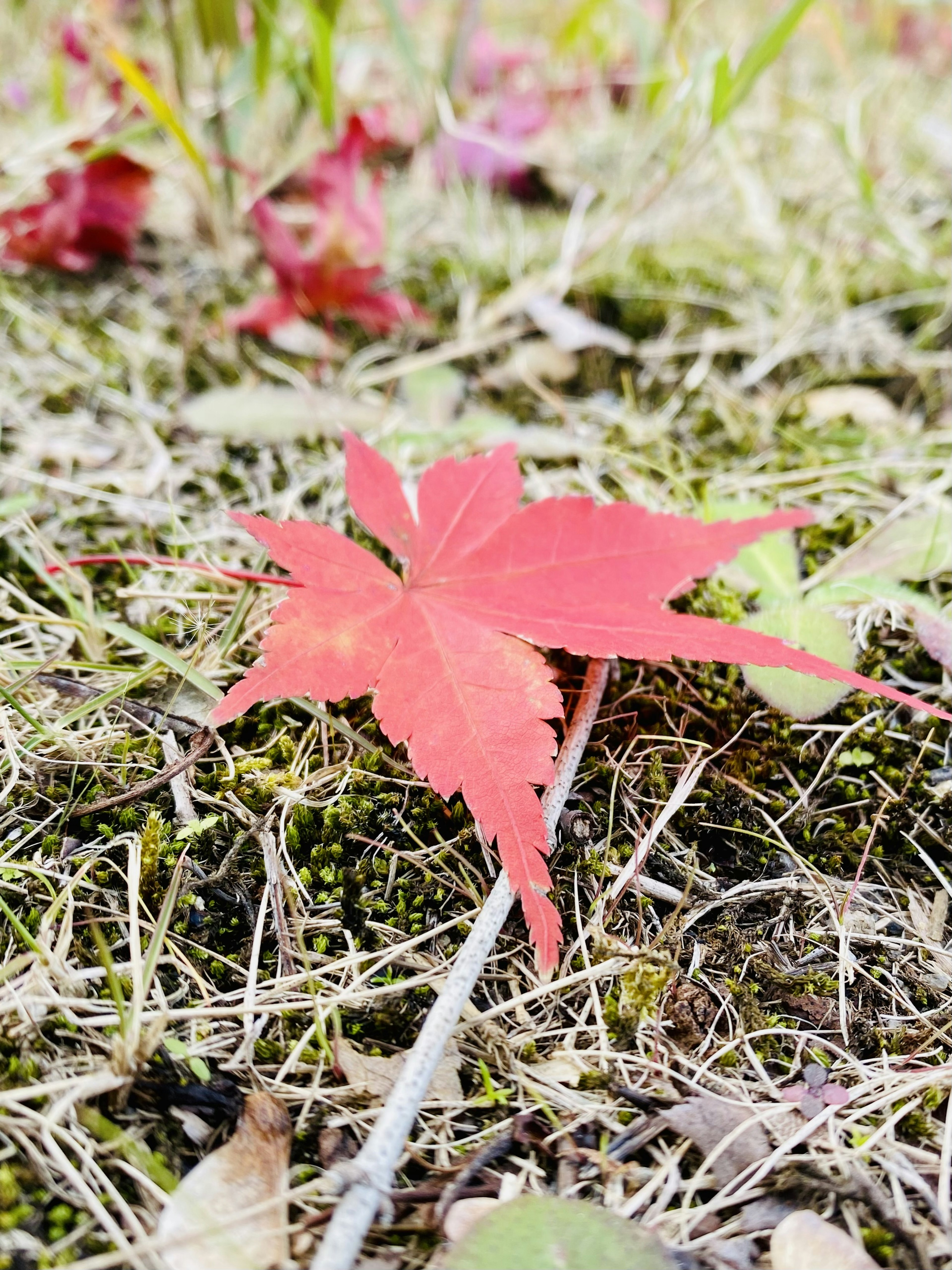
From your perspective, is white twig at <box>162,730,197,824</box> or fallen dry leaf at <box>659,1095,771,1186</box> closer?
fallen dry leaf at <box>659,1095,771,1186</box>

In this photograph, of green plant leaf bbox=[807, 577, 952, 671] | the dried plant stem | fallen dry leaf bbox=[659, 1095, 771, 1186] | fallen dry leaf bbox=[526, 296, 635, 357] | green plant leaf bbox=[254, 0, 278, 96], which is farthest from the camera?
fallen dry leaf bbox=[526, 296, 635, 357]

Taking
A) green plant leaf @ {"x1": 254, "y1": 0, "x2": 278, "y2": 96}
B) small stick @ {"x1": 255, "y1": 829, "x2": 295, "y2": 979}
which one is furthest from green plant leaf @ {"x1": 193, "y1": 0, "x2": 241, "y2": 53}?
small stick @ {"x1": 255, "y1": 829, "x2": 295, "y2": 979}

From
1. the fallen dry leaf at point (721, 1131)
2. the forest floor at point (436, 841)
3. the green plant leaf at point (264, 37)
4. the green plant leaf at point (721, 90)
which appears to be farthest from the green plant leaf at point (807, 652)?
the green plant leaf at point (264, 37)

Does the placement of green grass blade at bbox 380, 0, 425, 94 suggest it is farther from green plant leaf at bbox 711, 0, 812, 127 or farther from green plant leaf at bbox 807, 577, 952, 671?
green plant leaf at bbox 807, 577, 952, 671

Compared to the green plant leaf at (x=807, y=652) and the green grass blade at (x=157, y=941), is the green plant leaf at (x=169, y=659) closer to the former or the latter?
the green grass blade at (x=157, y=941)

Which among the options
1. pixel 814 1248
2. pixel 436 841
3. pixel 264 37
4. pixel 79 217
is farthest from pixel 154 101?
pixel 814 1248

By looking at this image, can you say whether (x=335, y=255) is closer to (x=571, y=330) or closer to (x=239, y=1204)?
(x=571, y=330)
